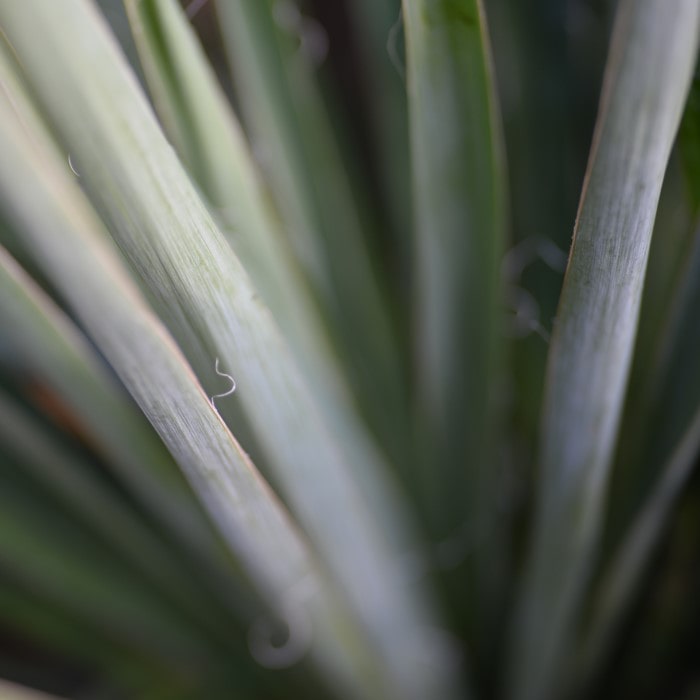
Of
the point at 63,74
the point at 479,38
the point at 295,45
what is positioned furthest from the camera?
the point at 295,45

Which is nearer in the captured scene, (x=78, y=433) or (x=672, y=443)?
(x=672, y=443)

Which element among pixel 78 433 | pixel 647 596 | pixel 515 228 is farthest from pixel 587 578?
pixel 78 433

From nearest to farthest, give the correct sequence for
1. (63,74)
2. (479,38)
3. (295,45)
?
(63,74) < (479,38) < (295,45)

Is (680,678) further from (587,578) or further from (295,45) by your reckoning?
(295,45)

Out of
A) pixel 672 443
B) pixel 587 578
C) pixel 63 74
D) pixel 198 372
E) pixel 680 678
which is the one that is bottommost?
pixel 680 678

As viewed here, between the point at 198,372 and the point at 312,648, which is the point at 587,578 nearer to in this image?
the point at 312,648

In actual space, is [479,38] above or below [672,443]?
above

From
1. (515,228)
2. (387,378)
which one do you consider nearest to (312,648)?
(387,378)
